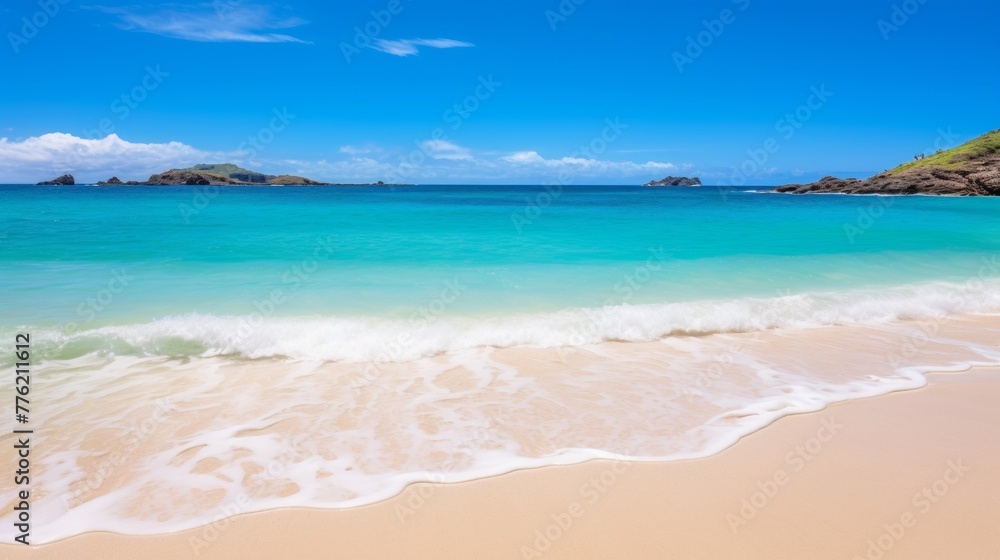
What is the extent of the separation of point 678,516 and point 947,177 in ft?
278

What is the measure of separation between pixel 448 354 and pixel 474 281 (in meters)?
4.90

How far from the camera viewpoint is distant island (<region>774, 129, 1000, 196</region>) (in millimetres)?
61562

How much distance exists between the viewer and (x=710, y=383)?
605cm

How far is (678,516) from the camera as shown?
351 centimetres

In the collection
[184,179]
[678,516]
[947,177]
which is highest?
[184,179]

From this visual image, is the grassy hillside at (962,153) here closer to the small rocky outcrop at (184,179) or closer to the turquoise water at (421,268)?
the turquoise water at (421,268)

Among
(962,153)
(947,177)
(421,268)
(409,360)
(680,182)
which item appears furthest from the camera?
(680,182)

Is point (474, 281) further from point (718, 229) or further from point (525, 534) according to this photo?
point (718, 229)

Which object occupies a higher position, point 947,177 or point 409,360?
point 947,177

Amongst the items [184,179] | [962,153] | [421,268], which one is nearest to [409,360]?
[421,268]

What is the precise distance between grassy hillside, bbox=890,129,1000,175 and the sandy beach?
299ft

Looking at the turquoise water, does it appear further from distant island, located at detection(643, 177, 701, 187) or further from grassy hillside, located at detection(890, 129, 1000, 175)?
distant island, located at detection(643, 177, 701, 187)

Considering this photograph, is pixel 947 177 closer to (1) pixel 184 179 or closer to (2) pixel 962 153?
(2) pixel 962 153

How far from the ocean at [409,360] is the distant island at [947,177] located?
65.9 m
